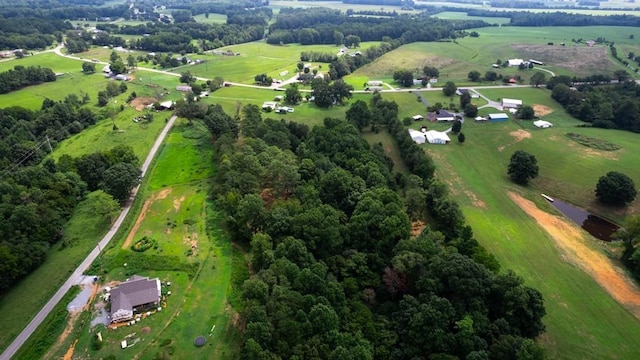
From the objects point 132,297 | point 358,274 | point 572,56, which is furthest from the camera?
point 572,56

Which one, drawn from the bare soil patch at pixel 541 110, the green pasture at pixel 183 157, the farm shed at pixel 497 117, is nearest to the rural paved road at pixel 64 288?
the green pasture at pixel 183 157

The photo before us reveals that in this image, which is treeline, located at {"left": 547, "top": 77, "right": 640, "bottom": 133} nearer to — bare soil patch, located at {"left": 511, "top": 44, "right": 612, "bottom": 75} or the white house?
bare soil patch, located at {"left": 511, "top": 44, "right": 612, "bottom": 75}

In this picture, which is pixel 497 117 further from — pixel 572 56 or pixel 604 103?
pixel 572 56

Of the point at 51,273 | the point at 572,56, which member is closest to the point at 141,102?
the point at 51,273

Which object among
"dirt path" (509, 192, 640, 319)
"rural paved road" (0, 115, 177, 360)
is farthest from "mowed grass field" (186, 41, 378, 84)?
"dirt path" (509, 192, 640, 319)

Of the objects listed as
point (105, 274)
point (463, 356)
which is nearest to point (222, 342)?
point (105, 274)

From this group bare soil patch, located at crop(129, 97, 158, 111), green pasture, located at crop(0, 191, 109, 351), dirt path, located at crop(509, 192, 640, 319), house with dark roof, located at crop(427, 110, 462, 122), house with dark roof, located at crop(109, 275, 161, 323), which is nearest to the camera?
house with dark roof, located at crop(109, 275, 161, 323)
